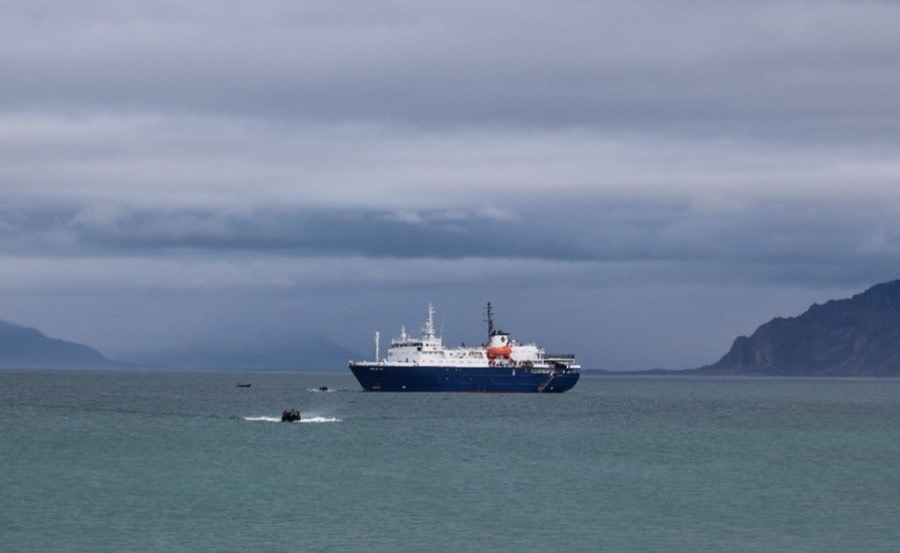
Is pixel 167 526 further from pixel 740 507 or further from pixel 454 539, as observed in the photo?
pixel 740 507

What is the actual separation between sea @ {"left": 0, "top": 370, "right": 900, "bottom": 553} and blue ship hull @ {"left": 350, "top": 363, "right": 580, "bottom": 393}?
56959 mm

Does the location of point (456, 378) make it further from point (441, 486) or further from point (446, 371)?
point (441, 486)

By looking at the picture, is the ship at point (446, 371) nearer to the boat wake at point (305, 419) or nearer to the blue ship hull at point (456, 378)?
the blue ship hull at point (456, 378)

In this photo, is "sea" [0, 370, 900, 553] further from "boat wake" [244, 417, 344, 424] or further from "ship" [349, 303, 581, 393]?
"ship" [349, 303, 581, 393]

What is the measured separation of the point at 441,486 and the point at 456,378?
118 metres

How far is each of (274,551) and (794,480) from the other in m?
36.5

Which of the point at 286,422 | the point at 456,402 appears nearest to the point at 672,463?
the point at 286,422

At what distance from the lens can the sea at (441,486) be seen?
53594 millimetres

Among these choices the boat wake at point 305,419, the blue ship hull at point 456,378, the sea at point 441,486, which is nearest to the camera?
the sea at point 441,486

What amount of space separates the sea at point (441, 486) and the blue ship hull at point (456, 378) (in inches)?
2242

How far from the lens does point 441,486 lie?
71000 millimetres

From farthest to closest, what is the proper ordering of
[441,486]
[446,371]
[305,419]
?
[446,371] → [305,419] → [441,486]

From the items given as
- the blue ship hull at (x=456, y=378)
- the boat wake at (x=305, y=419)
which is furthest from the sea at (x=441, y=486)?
the blue ship hull at (x=456, y=378)

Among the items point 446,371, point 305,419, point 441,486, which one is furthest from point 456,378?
point 441,486
